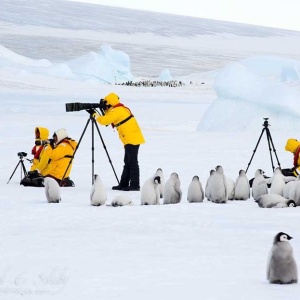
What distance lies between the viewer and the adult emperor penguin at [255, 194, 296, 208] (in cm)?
588

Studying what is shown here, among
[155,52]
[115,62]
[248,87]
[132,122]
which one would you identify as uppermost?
[155,52]

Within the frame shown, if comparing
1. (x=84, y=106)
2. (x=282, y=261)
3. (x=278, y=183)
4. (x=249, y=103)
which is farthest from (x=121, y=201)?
(x=249, y=103)

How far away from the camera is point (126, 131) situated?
7977 millimetres

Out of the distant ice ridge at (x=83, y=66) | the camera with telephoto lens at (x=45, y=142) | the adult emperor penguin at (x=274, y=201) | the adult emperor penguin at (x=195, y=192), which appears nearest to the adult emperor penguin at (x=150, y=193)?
the adult emperor penguin at (x=195, y=192)

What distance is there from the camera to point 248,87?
1664cm

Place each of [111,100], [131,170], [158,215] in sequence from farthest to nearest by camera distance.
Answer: [131,170]
[111,100]
[158,215]

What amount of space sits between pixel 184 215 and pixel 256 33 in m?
100

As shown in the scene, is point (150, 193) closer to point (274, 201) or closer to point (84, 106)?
point (274, 201)

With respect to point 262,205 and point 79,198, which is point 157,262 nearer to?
point 262,205

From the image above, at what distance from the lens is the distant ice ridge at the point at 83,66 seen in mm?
42281

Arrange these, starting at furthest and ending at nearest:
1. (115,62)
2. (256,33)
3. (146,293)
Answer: (256,33) → (115,62) → (146,293)

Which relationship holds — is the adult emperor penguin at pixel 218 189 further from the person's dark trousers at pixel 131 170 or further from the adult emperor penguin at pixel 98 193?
the person's dark trousers at pixel 131 170

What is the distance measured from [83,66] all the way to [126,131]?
37592 millimetres

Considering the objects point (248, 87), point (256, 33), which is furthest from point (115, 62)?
point (256, 33)
